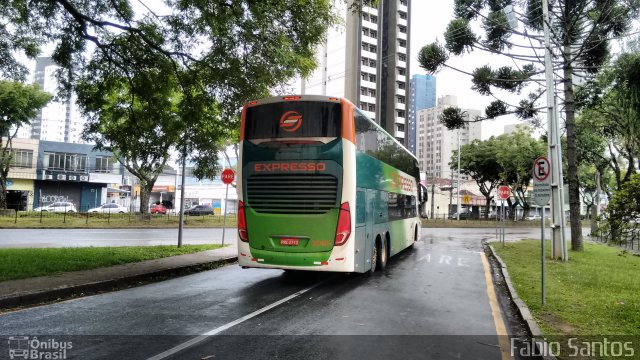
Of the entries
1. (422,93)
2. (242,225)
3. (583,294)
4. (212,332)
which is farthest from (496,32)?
(422,93)

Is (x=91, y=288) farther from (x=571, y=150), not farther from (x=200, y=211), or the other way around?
(x=200, y=211)

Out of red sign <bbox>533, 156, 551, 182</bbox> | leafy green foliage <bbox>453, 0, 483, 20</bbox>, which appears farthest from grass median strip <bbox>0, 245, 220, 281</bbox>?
leafy green foliage <bbox>453, 0, 483, 20</bbox>

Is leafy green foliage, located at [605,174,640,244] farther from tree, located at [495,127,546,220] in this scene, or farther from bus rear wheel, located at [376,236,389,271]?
tree, located at [495,127,546,220]

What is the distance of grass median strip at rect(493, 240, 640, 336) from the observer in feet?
21.4

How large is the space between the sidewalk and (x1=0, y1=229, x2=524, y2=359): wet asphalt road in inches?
17.8

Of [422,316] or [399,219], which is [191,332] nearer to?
[422,316]

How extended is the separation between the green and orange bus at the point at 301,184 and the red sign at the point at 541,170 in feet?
11.2

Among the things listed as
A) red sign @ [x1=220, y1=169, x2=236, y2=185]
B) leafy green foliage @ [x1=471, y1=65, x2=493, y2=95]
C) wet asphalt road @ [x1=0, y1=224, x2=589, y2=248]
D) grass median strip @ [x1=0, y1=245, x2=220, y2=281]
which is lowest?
wet asphalt road @ [x1=0, y1=224, x2=589, y2=248]

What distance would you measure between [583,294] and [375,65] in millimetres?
71441

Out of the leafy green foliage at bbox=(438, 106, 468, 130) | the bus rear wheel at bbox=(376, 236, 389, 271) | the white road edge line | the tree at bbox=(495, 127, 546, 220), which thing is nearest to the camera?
the white road edge line

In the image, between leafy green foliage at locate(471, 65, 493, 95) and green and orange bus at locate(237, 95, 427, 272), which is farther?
leafy green foliage at locate(471, 65, 493, 95)

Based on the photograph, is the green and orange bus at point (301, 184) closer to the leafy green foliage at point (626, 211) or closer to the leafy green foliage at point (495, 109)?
the leafy green foliage at point (626, 211)

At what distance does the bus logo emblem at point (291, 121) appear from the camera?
8.81 metres

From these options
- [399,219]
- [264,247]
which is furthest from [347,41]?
[264,247]
